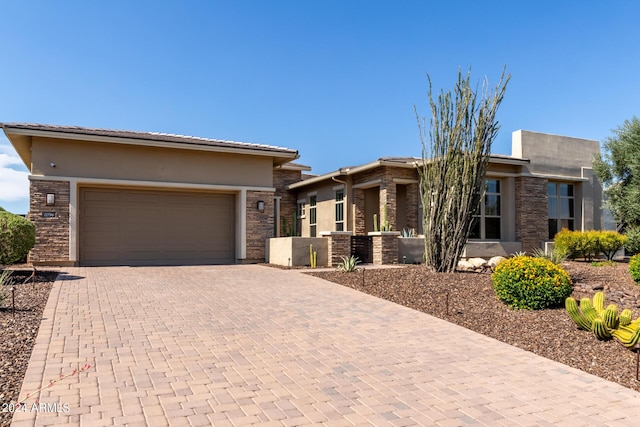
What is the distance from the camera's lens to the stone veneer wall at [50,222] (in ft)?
45.0

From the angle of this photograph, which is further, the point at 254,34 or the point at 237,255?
the point at 237,255

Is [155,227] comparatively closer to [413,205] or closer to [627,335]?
[413,205]

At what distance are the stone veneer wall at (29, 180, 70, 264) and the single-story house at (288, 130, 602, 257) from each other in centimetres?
1020

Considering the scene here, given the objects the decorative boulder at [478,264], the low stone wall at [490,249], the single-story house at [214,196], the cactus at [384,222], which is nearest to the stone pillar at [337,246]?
the single-story house at [214,196]

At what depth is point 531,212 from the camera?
63.7ft

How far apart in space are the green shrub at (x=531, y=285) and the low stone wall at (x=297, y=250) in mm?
7239

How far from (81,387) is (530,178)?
741 inches

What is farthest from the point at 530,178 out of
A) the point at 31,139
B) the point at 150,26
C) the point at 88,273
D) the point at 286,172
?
the point at 31,139

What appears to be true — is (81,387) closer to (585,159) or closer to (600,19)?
(600,19)

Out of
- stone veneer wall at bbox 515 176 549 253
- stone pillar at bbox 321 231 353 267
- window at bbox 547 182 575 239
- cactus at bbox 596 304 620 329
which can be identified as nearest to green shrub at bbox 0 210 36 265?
stone pillar at bbox 321 231 353 267

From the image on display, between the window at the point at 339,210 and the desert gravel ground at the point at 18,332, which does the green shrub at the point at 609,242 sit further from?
the desert gravel ground at the point at 18,332

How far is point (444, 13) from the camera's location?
13406 mm

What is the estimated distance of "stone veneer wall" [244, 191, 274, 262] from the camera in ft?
53.6

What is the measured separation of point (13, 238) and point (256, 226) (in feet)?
24.3
